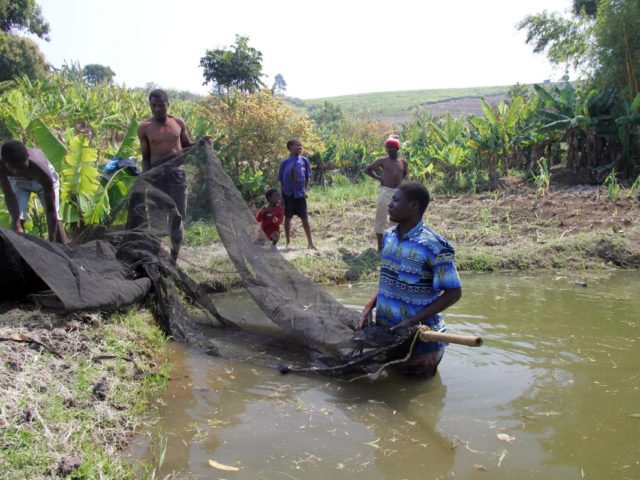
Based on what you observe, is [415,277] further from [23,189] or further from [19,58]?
[19,58]

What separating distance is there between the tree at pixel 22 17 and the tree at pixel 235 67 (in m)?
11.3

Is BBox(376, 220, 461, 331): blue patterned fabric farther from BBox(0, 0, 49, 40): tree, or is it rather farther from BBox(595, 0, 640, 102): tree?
BBox(0, 0, 49, 40): tree

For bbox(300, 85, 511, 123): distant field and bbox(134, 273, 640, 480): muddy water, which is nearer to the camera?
bbox(134, 273, 640, 480): muddy water

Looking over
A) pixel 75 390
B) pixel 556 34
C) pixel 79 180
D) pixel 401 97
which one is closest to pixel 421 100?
pixel 401 97

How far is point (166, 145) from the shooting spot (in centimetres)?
564

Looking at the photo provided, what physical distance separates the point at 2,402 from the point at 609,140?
44.6 ft

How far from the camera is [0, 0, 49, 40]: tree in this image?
25.3m

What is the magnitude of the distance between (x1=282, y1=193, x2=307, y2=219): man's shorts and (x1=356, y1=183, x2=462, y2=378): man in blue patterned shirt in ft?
15.4

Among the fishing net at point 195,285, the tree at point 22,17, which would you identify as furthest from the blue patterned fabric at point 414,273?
the tree at point 22,17

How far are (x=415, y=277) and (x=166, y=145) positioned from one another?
3129mm

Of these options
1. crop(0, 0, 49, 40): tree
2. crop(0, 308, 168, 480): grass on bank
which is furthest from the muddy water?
crop(0, 0, 49, 40): tree

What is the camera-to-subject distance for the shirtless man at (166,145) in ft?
17.5

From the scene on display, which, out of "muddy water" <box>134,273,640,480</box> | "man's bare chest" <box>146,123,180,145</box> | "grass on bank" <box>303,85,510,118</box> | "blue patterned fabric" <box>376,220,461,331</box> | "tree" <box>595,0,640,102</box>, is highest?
"grass on bank" <box>303,85,510,118</box>

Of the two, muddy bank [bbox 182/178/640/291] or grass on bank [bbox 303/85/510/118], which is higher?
grass on bank [bbox 303/85/510/118]
